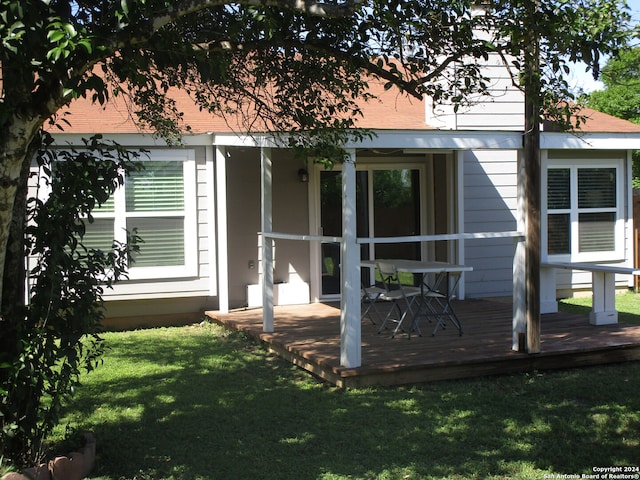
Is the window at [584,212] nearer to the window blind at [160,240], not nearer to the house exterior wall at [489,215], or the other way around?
the house exterior wall at [489,215]

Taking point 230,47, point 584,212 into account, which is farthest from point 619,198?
point 230,47

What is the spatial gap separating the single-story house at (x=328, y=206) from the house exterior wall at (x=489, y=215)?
20 mm

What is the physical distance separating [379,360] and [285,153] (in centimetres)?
462

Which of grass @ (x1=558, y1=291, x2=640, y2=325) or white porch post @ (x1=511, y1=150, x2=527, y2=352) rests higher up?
white porch post @ (x1=511, y1=150, x2=527, y2=352)

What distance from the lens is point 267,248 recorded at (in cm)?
861

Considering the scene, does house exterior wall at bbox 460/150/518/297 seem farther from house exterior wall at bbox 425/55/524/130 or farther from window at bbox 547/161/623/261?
window at bbox 547/161/623/261

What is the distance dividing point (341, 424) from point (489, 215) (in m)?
7.04

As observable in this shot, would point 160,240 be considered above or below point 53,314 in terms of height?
above

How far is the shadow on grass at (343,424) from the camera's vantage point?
458 centimetres

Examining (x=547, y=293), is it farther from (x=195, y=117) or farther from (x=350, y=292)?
(x=195, y=117)

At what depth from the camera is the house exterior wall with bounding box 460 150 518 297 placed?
11.5 meters

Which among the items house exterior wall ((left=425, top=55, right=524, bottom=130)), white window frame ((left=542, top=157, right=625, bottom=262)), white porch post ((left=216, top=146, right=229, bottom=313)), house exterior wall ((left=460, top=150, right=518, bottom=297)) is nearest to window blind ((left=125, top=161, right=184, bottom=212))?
white porch post ((left=216, top=146, right=229, bottom=313))

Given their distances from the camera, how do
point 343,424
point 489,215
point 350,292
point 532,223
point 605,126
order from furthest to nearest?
point 605,126 < point 489,215 < point 532,223 < point 350,292 < point 343,424

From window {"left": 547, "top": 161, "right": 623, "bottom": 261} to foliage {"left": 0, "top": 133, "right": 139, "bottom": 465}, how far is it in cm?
869
